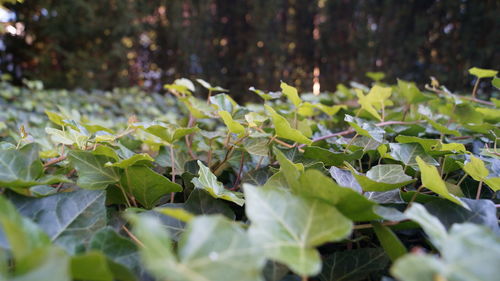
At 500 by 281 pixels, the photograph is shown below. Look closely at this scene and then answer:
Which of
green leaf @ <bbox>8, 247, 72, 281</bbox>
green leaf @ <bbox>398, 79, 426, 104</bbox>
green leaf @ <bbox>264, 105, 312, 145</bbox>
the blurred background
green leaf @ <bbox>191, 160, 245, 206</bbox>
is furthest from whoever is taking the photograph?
the blurred background

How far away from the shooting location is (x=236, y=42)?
5941 mm

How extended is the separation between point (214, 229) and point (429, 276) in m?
0.20

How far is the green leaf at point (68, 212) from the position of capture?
1.48 feet

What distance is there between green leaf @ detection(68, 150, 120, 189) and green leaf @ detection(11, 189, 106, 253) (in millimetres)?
82

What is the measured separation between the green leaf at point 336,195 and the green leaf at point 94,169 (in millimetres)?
345

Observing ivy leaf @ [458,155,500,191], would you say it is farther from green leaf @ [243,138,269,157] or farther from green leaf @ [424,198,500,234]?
green leaf @ [243,138,269,157]

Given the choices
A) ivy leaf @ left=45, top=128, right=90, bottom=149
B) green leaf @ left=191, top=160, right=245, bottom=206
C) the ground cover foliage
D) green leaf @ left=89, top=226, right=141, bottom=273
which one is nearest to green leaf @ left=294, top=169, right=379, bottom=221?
the ground cover foliage

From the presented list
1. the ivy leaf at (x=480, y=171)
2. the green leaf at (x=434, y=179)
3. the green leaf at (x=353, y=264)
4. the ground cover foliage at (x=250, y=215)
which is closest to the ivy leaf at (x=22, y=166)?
the ground cover foliage at (x=250, y=215)

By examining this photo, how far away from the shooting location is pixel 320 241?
0.36 m

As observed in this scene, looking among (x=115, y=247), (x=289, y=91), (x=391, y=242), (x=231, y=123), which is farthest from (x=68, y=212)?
(x=289, y=91)

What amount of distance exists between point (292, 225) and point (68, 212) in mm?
312

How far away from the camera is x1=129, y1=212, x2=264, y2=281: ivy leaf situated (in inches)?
10.6

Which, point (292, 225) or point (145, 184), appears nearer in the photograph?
point (292, 225)

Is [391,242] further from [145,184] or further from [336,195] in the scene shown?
[145,184]
